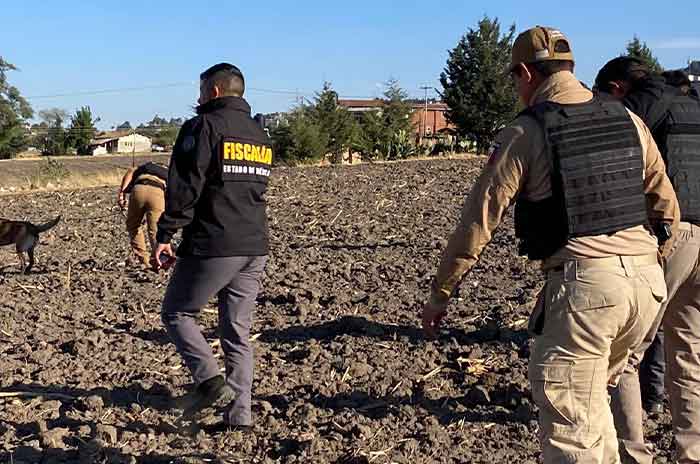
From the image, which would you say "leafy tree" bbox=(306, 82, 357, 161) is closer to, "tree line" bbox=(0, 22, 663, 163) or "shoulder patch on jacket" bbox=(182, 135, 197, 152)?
"tree line" bbox=(0, 22, 663, 163)

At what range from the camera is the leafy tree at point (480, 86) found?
43.3m

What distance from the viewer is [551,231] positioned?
3.37 metres

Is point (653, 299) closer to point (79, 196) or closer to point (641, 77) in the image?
point (641, 77)

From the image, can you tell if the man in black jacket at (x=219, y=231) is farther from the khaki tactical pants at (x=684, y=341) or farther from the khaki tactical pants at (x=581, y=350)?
the khaki tactical pants at (x=684, y=341)

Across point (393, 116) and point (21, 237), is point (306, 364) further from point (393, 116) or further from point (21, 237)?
point (393, 116)

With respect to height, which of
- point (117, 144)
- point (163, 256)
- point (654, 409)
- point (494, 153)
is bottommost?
point (654, 409)

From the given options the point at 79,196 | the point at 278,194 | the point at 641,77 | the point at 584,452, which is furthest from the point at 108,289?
the point at 79,196

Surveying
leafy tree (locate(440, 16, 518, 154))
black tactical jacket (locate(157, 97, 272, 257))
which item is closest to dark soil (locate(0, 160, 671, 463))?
black tactical jacket (locate(157, 97, 272, 257))

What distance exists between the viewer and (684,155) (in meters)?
4.59

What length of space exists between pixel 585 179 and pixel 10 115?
2553 inches

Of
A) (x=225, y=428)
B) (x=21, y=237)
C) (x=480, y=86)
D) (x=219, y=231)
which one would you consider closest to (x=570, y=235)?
(x=219, y=231)

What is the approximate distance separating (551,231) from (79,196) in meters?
18.5

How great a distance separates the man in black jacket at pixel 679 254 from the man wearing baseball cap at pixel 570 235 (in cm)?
113

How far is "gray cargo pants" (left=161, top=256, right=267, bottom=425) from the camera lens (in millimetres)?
A: 4781
